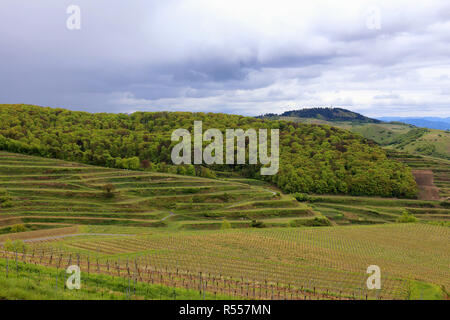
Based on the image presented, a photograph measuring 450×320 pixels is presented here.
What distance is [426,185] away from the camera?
131 metres

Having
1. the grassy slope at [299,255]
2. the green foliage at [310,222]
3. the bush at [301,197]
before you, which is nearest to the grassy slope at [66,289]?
the grassy slope at [299,255]

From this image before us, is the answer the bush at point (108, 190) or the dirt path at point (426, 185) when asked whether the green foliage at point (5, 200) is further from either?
the dirt path at point (426, 185)

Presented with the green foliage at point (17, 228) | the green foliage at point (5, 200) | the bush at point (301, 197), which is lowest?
the bush at point (301, 197)

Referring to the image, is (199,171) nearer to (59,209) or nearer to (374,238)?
(59,209)

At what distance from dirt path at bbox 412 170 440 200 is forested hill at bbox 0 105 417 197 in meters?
4.57

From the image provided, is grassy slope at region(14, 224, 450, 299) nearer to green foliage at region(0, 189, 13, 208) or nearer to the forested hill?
green foliage at region(0, 189, 13, 208)

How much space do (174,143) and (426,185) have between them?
367 ft

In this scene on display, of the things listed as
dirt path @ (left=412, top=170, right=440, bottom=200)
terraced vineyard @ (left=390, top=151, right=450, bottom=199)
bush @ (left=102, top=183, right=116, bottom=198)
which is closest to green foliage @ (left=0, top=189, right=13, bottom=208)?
bush @ (left=102, top=183, right=116, bottom=198)

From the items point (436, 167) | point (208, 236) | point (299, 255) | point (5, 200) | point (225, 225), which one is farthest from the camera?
point (436, 167)

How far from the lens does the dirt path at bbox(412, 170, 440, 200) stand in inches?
4804

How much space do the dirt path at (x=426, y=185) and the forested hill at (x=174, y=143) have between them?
4.57 metres

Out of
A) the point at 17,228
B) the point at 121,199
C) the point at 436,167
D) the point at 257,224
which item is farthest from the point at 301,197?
the point at 17,228

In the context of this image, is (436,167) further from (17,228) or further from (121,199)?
(17,228)

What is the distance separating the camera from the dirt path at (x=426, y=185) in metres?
122
